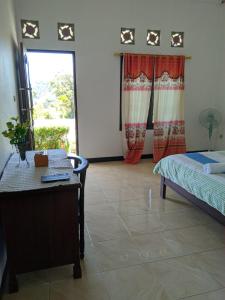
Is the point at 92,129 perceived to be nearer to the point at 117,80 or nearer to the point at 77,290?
the point at 117,80

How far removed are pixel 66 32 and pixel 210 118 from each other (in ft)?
9.98

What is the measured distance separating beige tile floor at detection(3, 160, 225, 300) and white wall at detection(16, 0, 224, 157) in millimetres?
1758

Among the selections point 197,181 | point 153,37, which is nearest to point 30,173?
point 197,181

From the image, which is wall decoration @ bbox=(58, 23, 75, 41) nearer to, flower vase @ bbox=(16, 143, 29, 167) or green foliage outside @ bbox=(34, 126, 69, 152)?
green foliage outside @ bbox=(34, 126, 69, 152)

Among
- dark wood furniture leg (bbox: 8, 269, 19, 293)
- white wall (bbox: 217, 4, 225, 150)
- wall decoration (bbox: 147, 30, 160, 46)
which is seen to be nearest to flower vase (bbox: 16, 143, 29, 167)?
dark wood furniture leg (bbox: 8, 269, 19, 293)

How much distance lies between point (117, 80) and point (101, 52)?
0.55 m

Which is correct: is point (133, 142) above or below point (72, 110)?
below

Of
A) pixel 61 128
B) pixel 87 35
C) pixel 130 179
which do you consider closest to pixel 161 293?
pixel 130 179

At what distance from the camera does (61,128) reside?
463 cm

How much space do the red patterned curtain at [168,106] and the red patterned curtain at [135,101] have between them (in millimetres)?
191

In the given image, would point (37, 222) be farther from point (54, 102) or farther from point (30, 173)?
point (54, 102)

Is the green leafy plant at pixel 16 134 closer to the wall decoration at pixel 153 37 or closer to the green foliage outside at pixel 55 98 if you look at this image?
the green foliage outside at pixel 55 98

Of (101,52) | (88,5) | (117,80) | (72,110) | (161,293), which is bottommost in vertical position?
Result: (161,293)

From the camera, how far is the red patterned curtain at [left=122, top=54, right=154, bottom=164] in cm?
429
